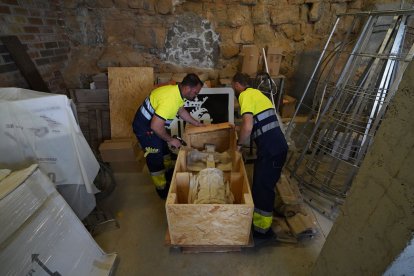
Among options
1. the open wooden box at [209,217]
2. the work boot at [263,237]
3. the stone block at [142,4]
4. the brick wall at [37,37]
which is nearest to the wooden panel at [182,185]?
the open wooden box at [209,217]

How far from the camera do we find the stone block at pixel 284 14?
3.18 m

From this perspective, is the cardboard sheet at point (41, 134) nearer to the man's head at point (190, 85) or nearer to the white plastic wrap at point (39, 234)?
the white plastic wrap at point (39, 234)

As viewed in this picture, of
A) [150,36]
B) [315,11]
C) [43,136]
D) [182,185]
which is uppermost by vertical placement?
[315,11]

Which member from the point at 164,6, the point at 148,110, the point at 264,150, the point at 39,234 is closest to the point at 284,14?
the point at 164,6

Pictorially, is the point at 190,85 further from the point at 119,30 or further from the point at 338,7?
the point at 338,7

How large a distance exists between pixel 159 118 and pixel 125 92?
1.33 m

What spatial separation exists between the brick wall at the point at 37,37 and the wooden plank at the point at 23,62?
40 millimetres

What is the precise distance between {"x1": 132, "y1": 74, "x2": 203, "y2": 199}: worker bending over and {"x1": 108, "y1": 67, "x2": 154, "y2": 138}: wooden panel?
2.84 ft

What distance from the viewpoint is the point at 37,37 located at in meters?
2.51

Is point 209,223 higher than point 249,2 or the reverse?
the reverse

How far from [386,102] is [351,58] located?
0.52 meters

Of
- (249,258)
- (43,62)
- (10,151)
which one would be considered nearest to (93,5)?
(43,62)

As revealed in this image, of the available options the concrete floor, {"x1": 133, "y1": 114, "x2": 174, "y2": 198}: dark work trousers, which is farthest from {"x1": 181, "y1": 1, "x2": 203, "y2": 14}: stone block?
the concrete floor

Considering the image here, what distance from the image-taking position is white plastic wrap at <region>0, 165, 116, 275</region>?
1068mm
